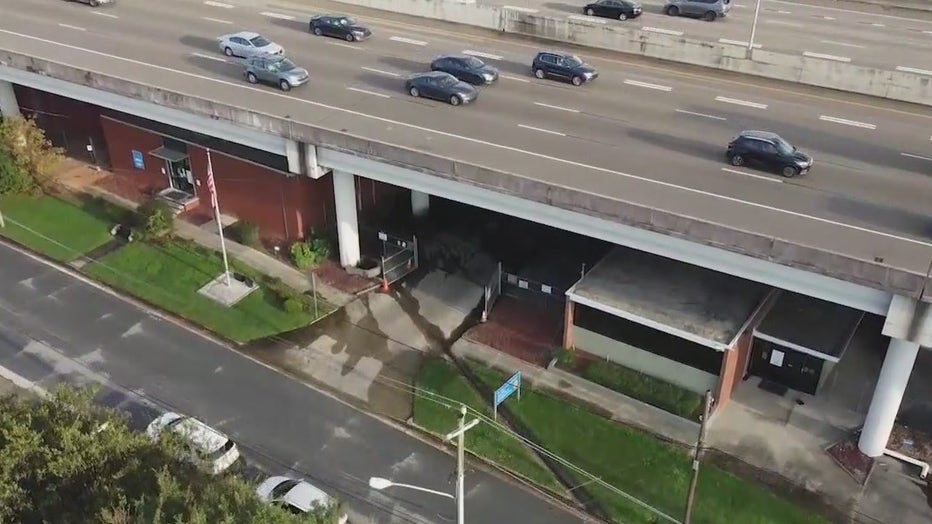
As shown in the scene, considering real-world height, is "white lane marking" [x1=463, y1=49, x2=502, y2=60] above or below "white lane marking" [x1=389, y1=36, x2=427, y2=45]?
below

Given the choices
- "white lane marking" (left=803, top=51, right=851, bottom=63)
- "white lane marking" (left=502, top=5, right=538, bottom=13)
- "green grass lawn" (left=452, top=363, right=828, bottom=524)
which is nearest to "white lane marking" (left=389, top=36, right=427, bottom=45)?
"white lane marking" (left=502, top=5, right=538, bottom=13)

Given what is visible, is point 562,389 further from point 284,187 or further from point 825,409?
point 284,187

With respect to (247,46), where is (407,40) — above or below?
below

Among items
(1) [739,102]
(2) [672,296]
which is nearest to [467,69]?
(1) [739,102]

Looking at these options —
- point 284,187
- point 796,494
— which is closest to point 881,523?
point 796,494

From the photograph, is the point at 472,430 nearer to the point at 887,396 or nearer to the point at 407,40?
the point at 887,396

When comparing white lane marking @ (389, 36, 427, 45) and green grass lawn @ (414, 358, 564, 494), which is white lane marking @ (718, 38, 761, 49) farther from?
green grass lawn @ (414, 358, 564, 494)
